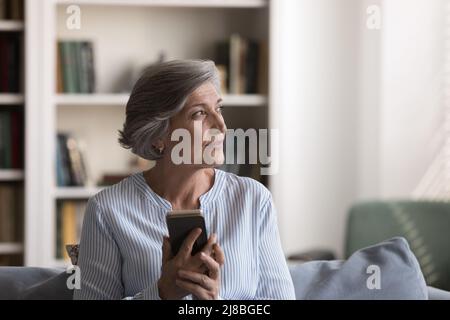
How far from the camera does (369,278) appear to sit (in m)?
1.47

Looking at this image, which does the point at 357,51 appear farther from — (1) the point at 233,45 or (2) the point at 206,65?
(2) the point at 206,65

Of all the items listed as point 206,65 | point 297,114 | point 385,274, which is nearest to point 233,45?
point 297,114

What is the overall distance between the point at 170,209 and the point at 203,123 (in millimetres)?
124

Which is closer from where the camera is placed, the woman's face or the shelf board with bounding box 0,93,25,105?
the woman's face

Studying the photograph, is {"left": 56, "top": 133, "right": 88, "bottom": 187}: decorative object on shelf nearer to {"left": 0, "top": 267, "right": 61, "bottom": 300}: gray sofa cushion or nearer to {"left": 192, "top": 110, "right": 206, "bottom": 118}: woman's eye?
{"left": 0, "top": 267, "right": 61, "bottom": 300}: gray sofa cushion

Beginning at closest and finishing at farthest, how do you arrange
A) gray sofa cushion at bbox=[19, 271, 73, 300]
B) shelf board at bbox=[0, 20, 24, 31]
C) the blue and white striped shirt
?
the blue and white striped shirt, gray sofa cushion at bbox=[19, 271, 73, 300], shelf board at bbox=[0, 20, 24, 31]

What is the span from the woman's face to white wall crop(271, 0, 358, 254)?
2309 mm

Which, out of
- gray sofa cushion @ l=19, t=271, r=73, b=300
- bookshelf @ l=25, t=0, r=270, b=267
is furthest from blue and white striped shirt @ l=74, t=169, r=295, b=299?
bookshelf @ l=25, t=0, r=270, b=267

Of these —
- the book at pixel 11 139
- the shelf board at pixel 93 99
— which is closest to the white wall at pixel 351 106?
the shelf board at pixel 93 99

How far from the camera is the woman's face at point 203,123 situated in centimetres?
112

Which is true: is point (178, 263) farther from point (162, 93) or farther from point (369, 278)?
point (369, 278)

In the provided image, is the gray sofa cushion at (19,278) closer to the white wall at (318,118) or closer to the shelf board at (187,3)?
the shelf board at (187,3)

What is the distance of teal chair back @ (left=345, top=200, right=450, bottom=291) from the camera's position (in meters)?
2.52

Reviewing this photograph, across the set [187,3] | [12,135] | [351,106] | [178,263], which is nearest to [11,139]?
[12,135]
